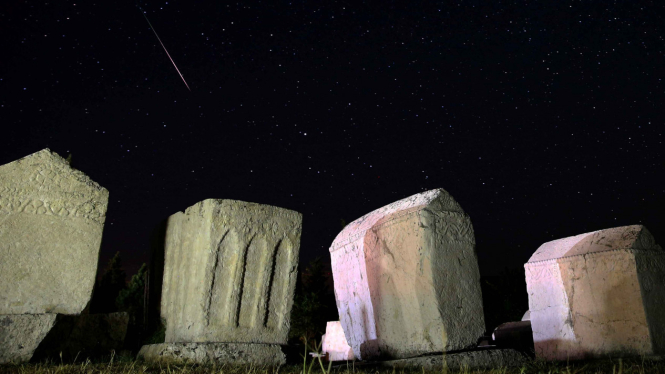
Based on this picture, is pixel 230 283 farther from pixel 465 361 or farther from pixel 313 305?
pixel 313 305

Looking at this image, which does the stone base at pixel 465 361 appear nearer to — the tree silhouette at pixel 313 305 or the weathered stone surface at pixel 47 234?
the weathered stone surface at pixel 47 234

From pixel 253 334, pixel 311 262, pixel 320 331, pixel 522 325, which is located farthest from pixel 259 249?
pixel 311 262

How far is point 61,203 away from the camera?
359cm

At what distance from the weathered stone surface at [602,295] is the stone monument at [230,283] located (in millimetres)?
3110

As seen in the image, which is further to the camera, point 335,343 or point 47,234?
point 335,343

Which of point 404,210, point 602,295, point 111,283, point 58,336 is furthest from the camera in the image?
point 111,283

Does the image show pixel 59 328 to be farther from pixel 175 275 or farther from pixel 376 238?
pixel 376 238

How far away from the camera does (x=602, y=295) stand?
5.09 meters

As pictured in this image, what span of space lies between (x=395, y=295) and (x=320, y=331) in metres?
13.2

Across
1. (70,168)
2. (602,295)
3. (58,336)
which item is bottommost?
(58,336)

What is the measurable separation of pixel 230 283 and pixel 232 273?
0.08 metres

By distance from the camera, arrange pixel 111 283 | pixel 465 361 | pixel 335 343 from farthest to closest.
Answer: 1. pixel 111 283
2. pixel 335 343
3. pixel 465 361

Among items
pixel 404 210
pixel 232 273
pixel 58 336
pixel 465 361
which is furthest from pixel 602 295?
pixel 58 336

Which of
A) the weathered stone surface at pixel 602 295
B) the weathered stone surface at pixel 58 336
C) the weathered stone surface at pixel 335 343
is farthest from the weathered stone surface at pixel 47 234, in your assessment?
the weathered stone surface at pixel 602 295
